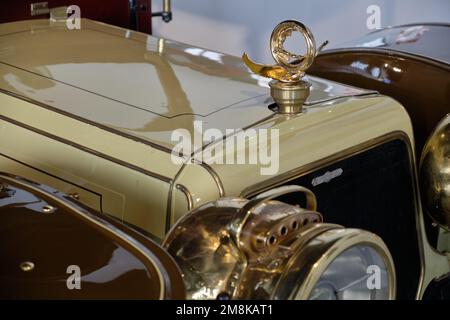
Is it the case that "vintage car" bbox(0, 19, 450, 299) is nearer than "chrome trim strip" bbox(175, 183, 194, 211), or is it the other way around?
"vintage car" bbox(0, 19, 450, 299)

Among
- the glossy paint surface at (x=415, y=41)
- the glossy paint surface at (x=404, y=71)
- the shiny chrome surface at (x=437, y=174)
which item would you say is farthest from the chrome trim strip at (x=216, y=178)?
the glossy paint surface at (x=415, y=41)

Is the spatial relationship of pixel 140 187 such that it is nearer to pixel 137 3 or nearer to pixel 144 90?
pixel 144 90

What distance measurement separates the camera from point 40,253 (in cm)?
77

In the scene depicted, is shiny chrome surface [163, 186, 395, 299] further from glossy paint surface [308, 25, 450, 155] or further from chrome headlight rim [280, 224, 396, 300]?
glossy paint surface [308, 25, 450, 155]

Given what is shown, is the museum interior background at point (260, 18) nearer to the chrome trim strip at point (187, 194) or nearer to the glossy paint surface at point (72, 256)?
the chrome trim strip at point (187, 194)

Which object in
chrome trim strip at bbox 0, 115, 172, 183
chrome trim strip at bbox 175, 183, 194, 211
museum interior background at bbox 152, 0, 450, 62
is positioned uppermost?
chrome trim strip at bbox 0, 115, 172, 183

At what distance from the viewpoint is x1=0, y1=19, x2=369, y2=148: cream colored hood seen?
3.53ft

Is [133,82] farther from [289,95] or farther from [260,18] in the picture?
[260,18]

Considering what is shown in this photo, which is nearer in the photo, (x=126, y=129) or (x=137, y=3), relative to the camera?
(x=126, y=129)

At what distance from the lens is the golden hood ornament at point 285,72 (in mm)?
1071

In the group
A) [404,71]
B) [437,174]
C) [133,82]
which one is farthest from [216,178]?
[404,71]

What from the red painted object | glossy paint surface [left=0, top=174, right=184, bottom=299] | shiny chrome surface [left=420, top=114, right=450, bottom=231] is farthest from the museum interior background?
glossy paint surface [left=0, top=174, right=184, bottom=299]

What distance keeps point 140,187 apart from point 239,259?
9.7 inches

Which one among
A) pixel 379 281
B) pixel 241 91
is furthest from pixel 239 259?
pixel 241 91
